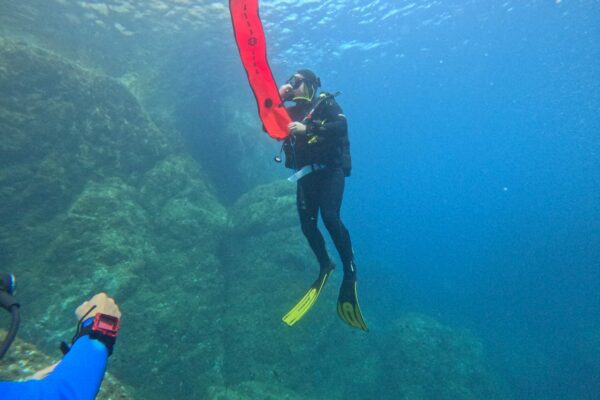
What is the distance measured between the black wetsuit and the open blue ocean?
6572 mm

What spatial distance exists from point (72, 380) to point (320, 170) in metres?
4.33

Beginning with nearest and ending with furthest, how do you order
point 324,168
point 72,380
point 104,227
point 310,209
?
point 72,380
point 324,168
point 310,209
point 104,227

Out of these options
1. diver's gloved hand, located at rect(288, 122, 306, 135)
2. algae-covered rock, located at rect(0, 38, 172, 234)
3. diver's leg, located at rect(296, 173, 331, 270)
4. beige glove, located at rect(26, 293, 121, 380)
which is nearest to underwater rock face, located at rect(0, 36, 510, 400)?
algae-covered rock, located at rect(0, 38, 172, 234)

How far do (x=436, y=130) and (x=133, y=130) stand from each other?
118 meters

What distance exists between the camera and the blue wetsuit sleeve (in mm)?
1621

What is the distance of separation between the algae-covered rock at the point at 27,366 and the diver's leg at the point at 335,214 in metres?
4.15

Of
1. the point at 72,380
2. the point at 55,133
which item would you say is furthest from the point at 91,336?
the point at 55,133

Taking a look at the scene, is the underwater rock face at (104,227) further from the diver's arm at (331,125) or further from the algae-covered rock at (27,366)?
the diver's arm at (331,125)

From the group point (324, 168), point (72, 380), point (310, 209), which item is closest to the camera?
point (72, 380)

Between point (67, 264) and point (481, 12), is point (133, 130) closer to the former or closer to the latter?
point (67, 264)

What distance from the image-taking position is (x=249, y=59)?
4918mm

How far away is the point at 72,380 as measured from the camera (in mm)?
1806

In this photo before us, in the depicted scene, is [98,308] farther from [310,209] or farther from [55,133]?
[55,133]

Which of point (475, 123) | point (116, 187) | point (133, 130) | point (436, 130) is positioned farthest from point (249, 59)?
point (436, 130)
